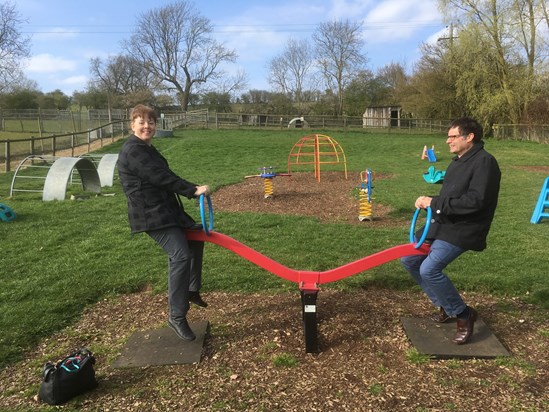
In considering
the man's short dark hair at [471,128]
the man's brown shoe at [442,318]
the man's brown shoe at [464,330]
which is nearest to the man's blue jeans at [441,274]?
the man's brown shoe at [464,330]

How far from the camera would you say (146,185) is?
3.33 meters

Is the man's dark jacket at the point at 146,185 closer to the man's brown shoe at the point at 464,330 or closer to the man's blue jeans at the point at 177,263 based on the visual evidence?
the man's blue jeans at the point at 177,263

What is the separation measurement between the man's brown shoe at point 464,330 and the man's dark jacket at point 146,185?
2.41m

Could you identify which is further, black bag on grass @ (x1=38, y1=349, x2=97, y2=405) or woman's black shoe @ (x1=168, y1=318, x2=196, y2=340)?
woman's black shoe @ (x1=168, y1=318, x2=196, y2=340)

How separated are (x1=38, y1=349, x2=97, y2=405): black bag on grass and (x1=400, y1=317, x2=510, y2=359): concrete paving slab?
2.48 metres

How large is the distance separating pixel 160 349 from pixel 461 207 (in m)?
2.57

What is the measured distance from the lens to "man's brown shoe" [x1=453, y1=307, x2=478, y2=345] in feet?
11.7

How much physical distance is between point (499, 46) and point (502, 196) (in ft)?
79.8

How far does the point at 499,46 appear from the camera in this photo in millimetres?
30281

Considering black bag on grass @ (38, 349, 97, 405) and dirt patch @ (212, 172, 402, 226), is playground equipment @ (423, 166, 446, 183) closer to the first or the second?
dirt patch @ (212, 172, 402, 226)

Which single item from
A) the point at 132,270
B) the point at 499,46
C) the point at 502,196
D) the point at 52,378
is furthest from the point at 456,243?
the point at 499,46

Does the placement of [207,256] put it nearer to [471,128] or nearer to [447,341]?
[447,341]

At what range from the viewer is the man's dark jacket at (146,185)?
10.8 ft

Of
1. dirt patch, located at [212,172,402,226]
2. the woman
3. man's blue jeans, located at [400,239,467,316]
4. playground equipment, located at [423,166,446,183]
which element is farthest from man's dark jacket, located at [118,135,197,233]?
playground equipment, located at [423,166,446,183]
